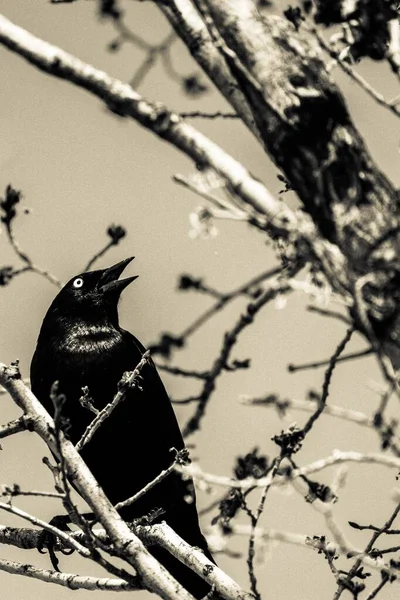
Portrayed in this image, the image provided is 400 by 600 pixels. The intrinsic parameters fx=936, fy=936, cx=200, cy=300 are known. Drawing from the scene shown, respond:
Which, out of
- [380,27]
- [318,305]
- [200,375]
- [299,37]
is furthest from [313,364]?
[380,27]

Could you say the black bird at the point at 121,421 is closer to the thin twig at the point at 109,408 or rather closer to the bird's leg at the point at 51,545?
the bird's leg at the point at 51,545

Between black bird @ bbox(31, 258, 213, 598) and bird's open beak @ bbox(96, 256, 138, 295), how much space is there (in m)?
0.38

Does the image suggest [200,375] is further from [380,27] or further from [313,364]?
[380,27]

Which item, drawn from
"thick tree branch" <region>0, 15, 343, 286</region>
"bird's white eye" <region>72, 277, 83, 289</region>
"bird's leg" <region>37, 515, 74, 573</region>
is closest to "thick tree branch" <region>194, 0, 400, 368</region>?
"thick tree branch" <region>0, 15, 343, 286</region>

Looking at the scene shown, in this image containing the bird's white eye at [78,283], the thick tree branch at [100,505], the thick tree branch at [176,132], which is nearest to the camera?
the thick tree branch at [176,132]

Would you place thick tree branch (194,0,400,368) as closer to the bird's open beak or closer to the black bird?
the black bird

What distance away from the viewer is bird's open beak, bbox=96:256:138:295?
6.90m

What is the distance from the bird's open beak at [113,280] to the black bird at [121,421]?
38 centimetres

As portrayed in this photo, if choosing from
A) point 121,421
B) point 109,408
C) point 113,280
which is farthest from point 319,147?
point 113,280

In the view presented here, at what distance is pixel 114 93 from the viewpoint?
3.22 metres

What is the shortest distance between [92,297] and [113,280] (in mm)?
204

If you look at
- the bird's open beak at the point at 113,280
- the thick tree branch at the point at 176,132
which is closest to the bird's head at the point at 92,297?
the bird's open beak at the point at 113,280

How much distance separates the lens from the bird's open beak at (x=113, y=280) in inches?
272

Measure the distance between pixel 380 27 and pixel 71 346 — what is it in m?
3.63
